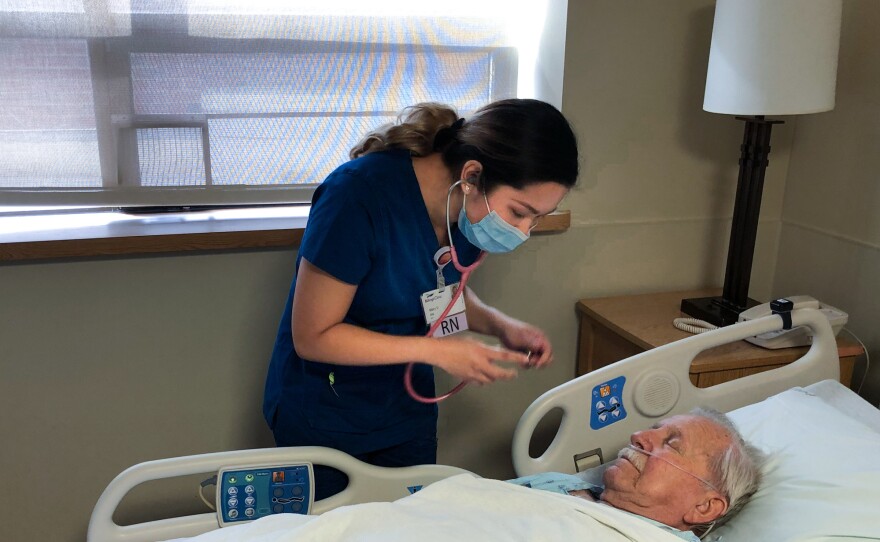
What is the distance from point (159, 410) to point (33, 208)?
629mm

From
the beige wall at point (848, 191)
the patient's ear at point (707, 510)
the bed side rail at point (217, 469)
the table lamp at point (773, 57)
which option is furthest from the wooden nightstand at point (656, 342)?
the bed side rail at point (217, 469)

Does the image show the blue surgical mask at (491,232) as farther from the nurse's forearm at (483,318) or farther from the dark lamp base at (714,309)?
the dark lamp base at (714,309)

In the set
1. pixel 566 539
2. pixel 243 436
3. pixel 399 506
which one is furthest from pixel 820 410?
pixel 243 436

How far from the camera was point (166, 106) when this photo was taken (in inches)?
80.5

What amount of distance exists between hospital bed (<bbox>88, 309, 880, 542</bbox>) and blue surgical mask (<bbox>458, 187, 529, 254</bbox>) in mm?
345

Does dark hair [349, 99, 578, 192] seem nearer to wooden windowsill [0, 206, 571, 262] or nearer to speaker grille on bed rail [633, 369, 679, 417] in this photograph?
speaker grille on bed rail [633, 369, 679, 417]

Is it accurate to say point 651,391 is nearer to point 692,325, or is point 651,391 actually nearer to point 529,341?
point 529,341

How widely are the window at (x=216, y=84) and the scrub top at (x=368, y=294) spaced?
677 millimetres

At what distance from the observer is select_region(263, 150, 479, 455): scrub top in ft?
4.71

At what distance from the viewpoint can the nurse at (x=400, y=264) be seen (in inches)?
55.7

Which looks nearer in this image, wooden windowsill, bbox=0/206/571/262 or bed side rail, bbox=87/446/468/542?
bed side rail, bbox=87/446/468/542

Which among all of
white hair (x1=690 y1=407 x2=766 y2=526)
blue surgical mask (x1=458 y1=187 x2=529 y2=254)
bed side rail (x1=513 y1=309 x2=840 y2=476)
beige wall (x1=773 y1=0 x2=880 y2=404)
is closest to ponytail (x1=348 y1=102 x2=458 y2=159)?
blue surgical mask (x1=458 y1=187 x2=529 y2=254)

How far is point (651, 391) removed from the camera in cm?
173

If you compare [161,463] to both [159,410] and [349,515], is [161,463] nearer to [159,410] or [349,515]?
[349,515]
